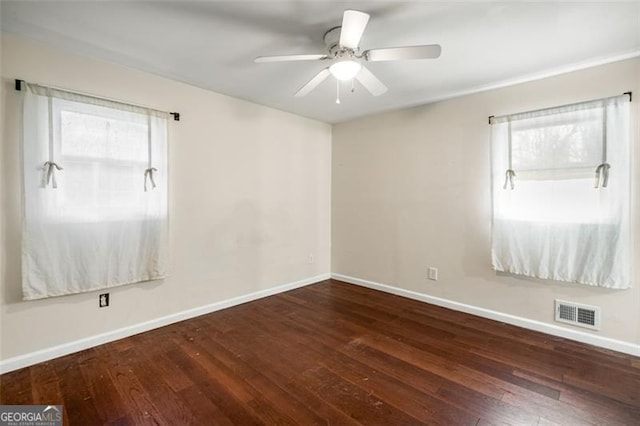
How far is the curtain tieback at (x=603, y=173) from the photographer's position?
7.63 ft

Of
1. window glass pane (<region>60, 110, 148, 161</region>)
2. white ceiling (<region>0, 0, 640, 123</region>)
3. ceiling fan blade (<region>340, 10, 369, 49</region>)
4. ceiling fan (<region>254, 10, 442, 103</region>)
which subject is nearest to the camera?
ceiling fan blade (<region>340, 10, 369, 49</region>)

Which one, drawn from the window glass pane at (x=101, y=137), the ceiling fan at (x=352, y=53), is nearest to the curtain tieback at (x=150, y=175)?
the window glass pane at (x=101, y=137)

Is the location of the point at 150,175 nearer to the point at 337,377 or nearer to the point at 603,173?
the point at 337,377

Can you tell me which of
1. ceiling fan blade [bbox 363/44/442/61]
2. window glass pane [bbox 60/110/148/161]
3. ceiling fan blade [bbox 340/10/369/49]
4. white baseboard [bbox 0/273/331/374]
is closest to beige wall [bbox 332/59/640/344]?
white baseboard [bbox 0/273/331/374]

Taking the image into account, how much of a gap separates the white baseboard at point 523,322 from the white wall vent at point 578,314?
0.08m

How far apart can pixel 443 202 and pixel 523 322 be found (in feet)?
4.74

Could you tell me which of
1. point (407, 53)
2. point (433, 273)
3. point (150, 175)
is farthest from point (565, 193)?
point (150, 175)

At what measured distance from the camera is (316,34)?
79.3 inches

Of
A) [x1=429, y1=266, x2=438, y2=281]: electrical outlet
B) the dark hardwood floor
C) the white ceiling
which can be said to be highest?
the white ceiling

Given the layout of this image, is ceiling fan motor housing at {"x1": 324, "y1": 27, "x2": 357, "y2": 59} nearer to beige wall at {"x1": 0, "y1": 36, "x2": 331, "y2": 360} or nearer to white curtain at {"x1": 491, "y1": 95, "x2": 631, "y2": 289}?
beige wall at {"x1": 0, "y1": 36, "x2": 331, "y2": 360}

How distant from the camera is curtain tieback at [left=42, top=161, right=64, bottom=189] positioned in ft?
6.99

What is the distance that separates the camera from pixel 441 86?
290 cm

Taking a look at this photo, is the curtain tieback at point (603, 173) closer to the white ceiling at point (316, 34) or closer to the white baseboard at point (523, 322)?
the white ceiling at point (316, 34)

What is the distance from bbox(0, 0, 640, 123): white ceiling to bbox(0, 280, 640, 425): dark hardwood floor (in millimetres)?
2441
